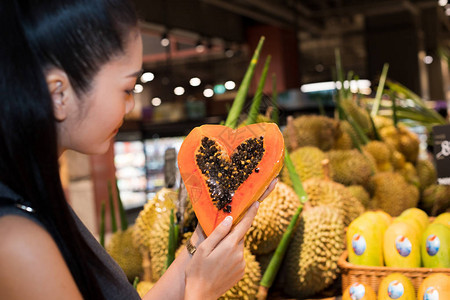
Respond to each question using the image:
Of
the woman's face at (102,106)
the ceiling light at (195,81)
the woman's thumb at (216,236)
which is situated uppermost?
the ceiling light at (195,81)

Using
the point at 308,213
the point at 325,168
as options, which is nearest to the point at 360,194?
the point at 325,168

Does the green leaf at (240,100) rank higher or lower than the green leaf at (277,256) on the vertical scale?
higher

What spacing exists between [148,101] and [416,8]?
620cm

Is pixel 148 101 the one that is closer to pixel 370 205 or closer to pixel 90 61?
pixel 370 205

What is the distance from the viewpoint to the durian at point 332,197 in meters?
1.50

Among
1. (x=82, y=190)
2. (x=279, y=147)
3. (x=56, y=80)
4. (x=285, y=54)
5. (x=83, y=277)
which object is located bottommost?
(x=82, y=190)

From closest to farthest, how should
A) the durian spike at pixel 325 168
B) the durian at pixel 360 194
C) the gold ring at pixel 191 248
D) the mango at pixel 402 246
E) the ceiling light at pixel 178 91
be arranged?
the gold ring at pixel 191 248 → the mango at pixel 402 246 → the durian spike at pixel 325 168 → the durian at pixel 360 194 → the ceiling light at pixel 178 91

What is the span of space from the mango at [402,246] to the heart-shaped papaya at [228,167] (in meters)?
0.49

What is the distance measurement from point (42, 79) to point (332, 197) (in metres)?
1.09

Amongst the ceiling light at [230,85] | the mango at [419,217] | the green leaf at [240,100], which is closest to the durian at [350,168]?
the mango at [419,217]

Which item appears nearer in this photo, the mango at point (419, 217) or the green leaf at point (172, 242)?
the green leaf at point (172, 242)

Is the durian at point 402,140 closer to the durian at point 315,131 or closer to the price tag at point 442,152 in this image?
the durian at point 315,131

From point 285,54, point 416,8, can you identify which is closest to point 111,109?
point 285,54

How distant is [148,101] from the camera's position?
1183 centimetres
